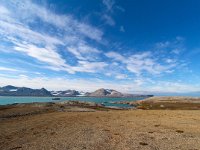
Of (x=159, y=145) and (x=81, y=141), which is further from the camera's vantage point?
(x=81, y=141)

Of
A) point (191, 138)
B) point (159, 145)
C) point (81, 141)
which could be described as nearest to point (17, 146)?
point (81, 141)

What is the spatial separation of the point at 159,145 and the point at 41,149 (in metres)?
11.5

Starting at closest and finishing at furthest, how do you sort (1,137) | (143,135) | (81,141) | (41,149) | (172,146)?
(41,149) < (172,146) < (81,141) < (1,137) < (143,135)

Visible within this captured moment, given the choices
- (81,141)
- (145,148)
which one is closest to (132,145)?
(145,148)

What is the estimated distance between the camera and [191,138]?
2291 cm

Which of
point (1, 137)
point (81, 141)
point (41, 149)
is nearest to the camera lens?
point (41, 149)

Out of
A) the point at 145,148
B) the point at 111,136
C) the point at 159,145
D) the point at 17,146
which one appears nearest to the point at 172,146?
the point at 159,145

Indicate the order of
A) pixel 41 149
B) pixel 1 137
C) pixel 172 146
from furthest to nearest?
pixel 1 137
pixel 172 146
pixel 41 149

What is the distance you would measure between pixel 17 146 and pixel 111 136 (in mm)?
10538

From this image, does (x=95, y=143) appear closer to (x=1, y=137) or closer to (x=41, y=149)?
(x=41, y=149)

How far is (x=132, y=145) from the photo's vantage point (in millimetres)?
19766

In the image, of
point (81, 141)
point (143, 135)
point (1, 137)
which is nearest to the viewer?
point (81, 141)

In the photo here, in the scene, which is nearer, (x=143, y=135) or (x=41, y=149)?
(x=41, y=149)

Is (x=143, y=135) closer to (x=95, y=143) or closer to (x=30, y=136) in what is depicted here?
(x=95, y=143)
